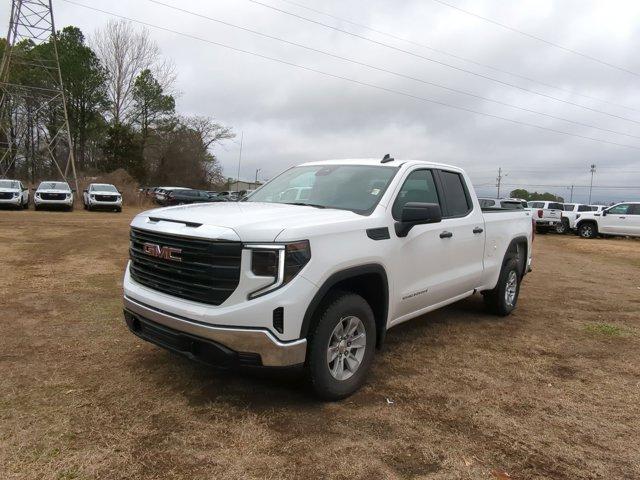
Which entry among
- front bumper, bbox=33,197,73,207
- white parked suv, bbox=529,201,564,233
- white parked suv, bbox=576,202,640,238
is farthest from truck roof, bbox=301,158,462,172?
front bumper, bbox=33,197,73,207

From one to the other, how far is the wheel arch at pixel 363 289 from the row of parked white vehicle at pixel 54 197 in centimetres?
2427

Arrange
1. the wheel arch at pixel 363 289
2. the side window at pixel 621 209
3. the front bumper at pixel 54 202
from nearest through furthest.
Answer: the wheel arch at pixel 363 289, the side window at pixel 621 209, the front bumper at pixel 54 202

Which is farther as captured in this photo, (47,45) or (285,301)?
(47,45)

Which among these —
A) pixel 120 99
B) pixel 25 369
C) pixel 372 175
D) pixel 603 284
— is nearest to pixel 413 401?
pixel 372 175

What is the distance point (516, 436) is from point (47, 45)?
1826 inches

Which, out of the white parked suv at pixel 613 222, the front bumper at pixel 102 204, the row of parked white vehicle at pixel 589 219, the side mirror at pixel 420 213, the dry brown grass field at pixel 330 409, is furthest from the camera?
the front bumper at pixel 102 204

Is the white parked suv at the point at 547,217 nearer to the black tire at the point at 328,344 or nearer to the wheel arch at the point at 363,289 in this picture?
the wheel arch at the point at 363,289

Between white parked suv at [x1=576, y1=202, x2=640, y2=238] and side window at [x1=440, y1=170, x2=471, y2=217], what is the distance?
2076 centimetres

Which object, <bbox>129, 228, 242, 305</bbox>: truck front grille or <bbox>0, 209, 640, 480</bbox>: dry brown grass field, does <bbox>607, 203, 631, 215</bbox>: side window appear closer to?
<bbox>0, 209, 640, 480</bbox>: dry brown grass field

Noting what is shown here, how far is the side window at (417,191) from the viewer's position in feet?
13.7

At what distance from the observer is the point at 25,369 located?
3990 mm

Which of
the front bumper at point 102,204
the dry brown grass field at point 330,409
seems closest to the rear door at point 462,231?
the dry brown grass field at point 330,409

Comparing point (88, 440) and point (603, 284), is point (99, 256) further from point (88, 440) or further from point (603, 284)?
point (603, 284)

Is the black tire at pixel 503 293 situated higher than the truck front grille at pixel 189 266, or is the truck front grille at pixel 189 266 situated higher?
the truck front grille at pixel 189 266
